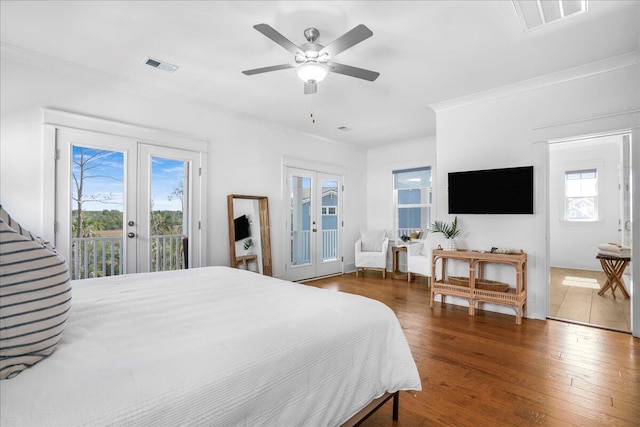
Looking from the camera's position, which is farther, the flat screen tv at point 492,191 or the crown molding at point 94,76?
the flat screen tv at point 492,191

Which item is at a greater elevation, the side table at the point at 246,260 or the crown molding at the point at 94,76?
the crown molding at the point at 94,76

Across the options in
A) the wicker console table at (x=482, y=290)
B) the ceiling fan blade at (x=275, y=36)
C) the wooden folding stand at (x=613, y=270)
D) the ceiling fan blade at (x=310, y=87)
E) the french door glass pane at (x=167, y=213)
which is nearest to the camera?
the ceiling fan blade at (x=275, y=36)

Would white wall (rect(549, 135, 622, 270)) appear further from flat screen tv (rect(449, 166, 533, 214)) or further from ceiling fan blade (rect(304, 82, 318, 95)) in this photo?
ceiling fan blade (rect(304, 82, 318, 95))

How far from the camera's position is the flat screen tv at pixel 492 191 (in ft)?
11.5

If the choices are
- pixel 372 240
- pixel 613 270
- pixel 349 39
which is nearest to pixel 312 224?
pixel 372 240

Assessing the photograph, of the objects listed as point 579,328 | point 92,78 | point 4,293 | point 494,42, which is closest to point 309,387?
point 4,293

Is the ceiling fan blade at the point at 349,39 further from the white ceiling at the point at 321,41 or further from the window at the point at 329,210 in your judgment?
the window at the point at 329,210

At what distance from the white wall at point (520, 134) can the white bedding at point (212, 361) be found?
9.14 feet

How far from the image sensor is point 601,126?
3.10 m

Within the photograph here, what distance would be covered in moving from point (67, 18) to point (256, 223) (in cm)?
303

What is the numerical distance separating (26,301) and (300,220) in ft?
15.2

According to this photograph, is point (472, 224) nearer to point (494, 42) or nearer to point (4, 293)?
point (494, 42)

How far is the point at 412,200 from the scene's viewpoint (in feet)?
20.4

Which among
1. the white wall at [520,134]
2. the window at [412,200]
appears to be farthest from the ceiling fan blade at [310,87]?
the window at [412,200]
